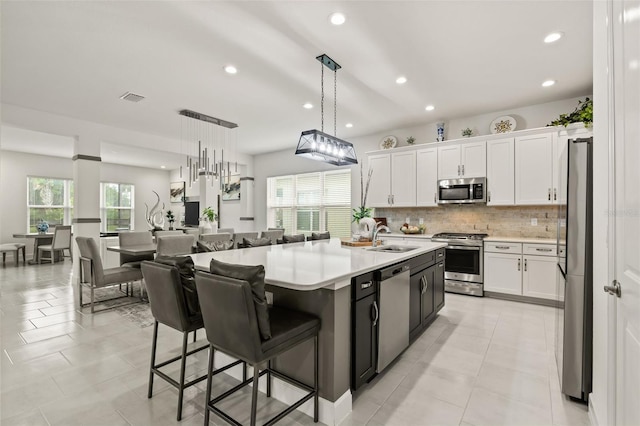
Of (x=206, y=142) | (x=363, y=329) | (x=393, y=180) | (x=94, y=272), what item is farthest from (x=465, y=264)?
(x=206, y=142)

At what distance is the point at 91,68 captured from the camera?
11.5 ft

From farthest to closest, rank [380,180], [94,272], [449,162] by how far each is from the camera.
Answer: [380,180]
[449,162]
[94,272]

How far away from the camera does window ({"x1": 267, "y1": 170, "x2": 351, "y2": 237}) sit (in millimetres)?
6746

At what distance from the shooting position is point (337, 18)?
2596 millimetres

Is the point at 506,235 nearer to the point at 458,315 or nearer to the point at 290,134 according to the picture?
the point at 458,315

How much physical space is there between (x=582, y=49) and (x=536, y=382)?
323cm

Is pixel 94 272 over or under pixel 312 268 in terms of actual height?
under

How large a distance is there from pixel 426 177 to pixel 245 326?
4.61 m

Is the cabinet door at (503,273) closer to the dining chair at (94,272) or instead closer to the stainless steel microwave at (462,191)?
the stainless steel microwave at (462,191)

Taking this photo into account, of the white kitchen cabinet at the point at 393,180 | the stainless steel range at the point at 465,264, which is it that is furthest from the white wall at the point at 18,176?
the stainless steel range at the point at 465,264

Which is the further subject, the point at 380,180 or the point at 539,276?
the point at 380,180

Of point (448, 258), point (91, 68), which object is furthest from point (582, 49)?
point (91, 68)

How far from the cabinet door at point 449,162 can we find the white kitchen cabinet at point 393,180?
460mm

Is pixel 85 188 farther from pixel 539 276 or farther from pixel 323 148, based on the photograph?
pixel 539 276
